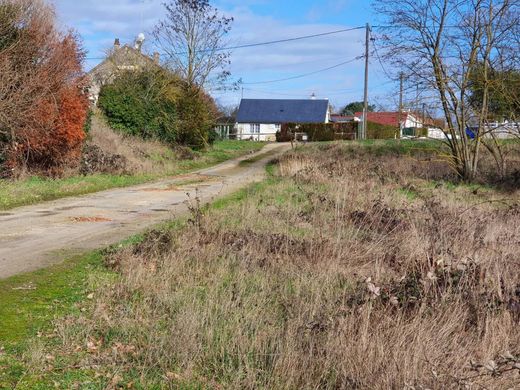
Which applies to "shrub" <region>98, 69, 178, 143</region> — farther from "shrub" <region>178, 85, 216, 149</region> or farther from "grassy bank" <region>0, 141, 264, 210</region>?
"grassy bank" <region>0, 141, 264, 210</region>

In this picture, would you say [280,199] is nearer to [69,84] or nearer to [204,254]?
[204,254]

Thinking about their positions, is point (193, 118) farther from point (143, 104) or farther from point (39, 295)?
point (39, 295)

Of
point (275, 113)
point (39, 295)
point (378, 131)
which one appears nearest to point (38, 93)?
point (39, 295)

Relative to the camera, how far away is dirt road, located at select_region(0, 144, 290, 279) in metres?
8.59

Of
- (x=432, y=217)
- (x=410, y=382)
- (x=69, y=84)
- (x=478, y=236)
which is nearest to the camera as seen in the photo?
(x=410, y=382)

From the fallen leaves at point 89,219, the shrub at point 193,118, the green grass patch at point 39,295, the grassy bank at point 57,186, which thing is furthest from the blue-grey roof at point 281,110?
the green grass patch at point 39,295

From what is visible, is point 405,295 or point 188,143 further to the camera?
point 188,143

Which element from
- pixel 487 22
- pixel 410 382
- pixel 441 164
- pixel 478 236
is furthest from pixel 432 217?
pixel 441 164

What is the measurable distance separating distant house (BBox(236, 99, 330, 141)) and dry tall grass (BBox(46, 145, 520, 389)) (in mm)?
74837

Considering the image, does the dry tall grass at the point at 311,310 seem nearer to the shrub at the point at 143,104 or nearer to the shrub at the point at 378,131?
the shrub at the point at 143,104

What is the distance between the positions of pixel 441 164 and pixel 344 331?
897 inches

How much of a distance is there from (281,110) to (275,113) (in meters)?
1.07

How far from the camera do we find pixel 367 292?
568cm

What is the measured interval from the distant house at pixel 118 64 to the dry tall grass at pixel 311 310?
25.7 m
